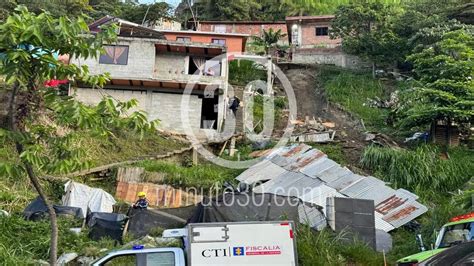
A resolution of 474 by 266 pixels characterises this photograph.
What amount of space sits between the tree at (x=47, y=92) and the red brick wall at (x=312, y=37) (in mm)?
37083

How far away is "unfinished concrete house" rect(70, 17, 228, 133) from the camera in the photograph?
25.5 m

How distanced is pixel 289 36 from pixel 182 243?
36.4 metres

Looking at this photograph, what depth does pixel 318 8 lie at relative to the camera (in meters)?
52.8

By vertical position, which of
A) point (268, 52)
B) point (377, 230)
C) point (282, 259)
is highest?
point (268, 52)

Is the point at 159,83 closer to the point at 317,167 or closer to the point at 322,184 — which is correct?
the point at 317,167

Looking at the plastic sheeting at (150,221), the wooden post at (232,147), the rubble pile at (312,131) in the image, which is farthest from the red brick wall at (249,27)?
the plastic sheeting at (150,221)

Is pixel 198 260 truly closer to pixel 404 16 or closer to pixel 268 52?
pixel 404 16

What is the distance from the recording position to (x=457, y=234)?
10.3 meters

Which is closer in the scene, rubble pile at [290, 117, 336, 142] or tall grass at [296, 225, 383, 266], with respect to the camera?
tall grass at [296, 225, 383, 266]

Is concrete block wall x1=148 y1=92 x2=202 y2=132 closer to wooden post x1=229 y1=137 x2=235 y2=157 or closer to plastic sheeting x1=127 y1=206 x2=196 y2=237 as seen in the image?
wooden post x1=229 y1=137 x2=235 y2=157

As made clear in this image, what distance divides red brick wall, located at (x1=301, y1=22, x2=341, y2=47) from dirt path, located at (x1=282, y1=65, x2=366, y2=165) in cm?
516

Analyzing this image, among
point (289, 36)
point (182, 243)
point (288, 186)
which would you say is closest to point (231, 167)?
point (288, 186)

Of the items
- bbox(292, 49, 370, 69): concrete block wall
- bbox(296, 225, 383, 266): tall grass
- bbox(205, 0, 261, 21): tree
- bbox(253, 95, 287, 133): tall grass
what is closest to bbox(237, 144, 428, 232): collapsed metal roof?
bbox(296, 225, 383, 266): tall grass

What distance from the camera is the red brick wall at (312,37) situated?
42188 millimetres
